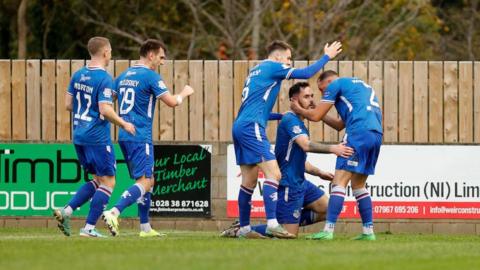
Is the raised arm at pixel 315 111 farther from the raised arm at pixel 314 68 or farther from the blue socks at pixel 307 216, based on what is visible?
the blue socks at pixel 307 216

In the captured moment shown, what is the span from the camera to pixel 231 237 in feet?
52.3

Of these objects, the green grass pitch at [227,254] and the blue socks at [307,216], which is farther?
the blue socks at [307,216]

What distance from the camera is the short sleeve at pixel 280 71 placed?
15.7 m

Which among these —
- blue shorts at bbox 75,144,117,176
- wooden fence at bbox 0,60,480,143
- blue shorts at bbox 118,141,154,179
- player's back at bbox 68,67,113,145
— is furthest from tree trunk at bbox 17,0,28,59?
blue shorts at bbox 118,141,154,179

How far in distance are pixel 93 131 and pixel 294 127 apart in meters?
2.19

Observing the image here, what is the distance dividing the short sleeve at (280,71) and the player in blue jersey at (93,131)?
5.77 ft

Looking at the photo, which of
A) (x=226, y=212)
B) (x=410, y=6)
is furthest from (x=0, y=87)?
(x=410, y=6)

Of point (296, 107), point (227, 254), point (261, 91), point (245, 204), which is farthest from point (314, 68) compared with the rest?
point (227, 254)

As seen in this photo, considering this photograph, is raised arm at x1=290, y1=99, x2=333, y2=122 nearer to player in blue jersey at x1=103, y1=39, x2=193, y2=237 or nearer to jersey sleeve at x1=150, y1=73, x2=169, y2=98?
player in blue jersey at x1=103, y1=39, x2=193, y2=237

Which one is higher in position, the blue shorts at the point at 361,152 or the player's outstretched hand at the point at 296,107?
the player's outstretched hand at the point at 296,107

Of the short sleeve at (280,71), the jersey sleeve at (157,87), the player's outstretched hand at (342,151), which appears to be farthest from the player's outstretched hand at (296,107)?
the jersey sleeve at (157,87)

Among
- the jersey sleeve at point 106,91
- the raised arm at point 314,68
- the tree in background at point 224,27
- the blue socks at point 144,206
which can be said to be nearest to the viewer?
the raised arm at point 314,68

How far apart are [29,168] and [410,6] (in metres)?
16.6

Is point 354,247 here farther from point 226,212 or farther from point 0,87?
point 0,87
